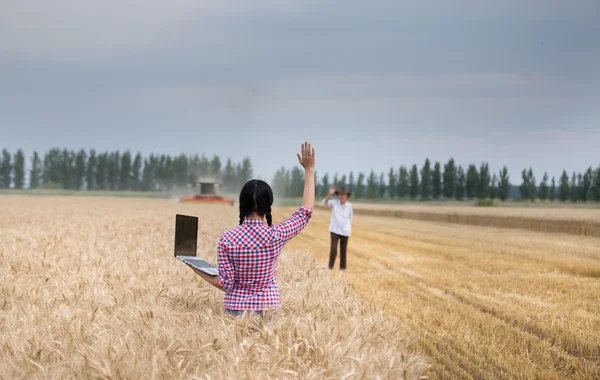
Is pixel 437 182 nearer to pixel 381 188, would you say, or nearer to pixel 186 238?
pixel 381 188

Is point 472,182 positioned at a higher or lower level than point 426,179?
lower

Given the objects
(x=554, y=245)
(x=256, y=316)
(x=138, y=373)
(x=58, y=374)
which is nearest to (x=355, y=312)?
(x=256, y=316)

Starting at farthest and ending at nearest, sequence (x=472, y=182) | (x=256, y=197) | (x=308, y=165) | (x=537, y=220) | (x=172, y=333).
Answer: (x=472, y=182), (x=537, y=220), (x=308, y=165), (x=256, y=197), (x=172, y=333)

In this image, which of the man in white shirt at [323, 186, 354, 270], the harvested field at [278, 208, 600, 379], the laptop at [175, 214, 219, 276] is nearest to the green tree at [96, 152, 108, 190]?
the harvested field at [278, 208, 600, 379]

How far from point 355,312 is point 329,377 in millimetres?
1553

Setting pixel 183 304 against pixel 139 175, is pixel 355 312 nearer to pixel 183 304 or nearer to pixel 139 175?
pixel 183 304

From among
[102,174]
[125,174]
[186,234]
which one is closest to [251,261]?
[186,234]

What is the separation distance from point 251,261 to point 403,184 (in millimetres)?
143820

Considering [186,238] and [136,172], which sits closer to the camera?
[186,238]

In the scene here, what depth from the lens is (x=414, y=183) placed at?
463ft

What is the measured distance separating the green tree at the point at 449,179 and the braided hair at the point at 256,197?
449ft

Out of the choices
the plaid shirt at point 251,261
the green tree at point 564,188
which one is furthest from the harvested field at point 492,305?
the green tree at point 564,188

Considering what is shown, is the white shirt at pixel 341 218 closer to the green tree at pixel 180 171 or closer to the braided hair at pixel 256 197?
the braided hair at pixel 256 197

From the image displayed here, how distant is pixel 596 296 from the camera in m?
11.5
